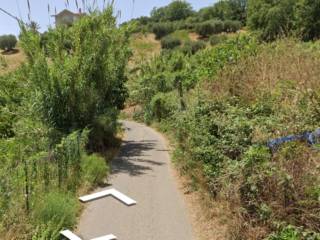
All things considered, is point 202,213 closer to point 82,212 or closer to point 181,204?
point 181,204

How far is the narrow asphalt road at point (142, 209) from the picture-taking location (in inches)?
285

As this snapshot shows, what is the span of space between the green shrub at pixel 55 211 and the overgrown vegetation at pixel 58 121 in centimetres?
2

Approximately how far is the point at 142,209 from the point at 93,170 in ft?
8.19

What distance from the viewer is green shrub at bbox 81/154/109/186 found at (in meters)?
10.2

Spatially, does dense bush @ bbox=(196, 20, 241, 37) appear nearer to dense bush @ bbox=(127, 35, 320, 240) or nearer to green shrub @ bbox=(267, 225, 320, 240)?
dense bush @ bbox=(127, 35, 320, 240)

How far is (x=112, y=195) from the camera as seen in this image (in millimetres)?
9570

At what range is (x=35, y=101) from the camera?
1298 cm

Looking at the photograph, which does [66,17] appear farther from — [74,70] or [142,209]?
[142,209]

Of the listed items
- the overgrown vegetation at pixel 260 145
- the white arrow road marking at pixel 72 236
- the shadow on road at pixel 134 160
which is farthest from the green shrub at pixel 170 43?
the white arrow road marking at pixel 72 236

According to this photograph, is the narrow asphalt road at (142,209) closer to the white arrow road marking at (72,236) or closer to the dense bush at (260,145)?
the white arrow road marking at (72,236)

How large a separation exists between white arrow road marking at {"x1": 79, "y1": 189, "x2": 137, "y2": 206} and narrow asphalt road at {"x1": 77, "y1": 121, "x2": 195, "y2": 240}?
6.0 inches

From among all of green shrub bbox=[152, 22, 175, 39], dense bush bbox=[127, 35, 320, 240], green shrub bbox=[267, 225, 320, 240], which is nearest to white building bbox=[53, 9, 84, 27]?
dense bush bbox=[127, 35, 320, 240]

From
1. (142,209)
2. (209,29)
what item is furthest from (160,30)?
(142,209)

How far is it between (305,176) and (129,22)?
502 inches
